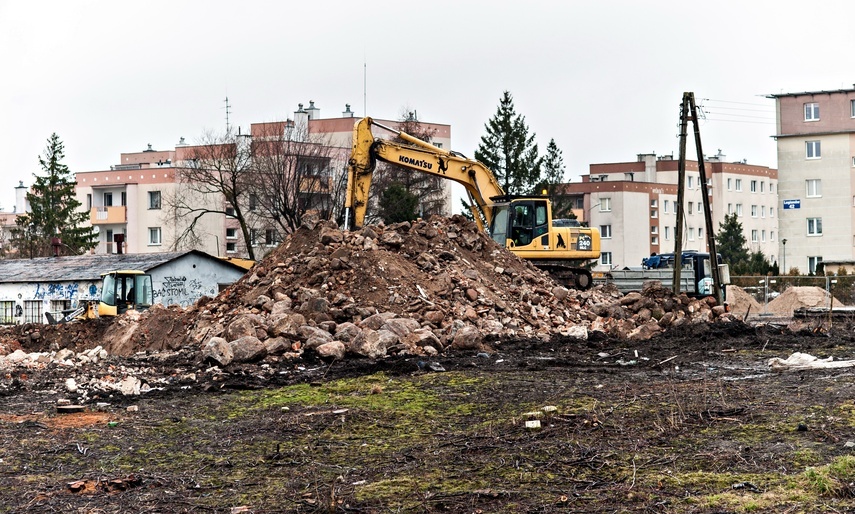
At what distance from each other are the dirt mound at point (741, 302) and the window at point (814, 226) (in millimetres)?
24020

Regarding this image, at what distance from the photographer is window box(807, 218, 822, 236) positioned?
217 ft

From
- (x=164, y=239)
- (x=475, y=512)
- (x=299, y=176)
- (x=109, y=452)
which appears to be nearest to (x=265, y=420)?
(x=109, y=452)

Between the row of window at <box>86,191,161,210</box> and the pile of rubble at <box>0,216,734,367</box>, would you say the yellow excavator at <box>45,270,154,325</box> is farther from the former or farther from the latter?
the row of window at <box>86,191,161,210</box>

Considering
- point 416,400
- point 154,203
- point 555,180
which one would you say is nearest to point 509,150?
point 555,180

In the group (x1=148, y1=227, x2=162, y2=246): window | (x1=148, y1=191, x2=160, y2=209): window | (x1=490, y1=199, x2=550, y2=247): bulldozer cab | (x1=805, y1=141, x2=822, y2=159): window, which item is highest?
(x1=805, y1=141, x2=822, y2=159): window

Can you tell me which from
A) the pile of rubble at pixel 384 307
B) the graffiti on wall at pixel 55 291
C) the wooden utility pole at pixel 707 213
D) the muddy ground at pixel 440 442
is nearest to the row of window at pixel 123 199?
the graffiti on wall at pixel 55 291

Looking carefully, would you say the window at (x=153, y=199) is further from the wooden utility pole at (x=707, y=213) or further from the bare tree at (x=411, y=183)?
the wooden utility pole at (x=707, y=213)

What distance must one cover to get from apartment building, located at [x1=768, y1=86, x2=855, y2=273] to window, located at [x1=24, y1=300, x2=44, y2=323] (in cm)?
4231

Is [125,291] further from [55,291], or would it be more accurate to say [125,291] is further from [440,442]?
[440,442]

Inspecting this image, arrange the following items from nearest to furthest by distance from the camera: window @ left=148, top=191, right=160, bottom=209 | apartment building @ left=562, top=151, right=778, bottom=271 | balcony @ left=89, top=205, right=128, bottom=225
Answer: window @ left=148, top=191, right=160, bottom=209 → balcony @ left=89, top=205, right=128, bottom=225 → apartment building @ left=562, top=151, right=778, bottom=271

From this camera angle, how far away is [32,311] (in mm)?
41469

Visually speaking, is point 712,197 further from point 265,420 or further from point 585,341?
point 265,420

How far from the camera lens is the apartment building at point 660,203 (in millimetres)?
90188

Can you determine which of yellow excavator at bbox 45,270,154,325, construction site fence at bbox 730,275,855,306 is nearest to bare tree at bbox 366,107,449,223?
construction site fence at bbox 730,275,855,306
